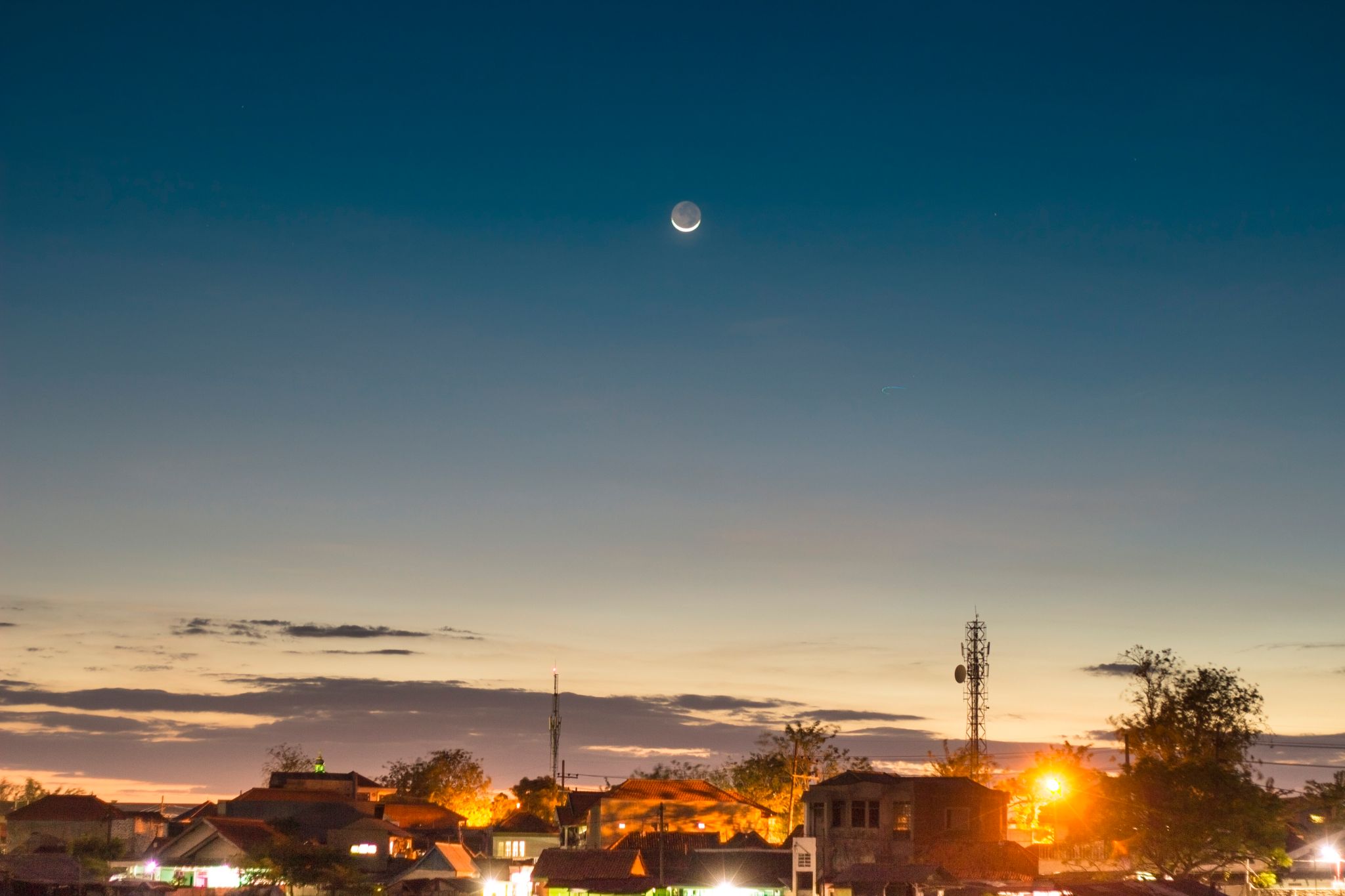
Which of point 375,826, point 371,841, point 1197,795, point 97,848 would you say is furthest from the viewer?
point 375,826

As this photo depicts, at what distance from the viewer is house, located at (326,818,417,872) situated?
99.1 metres

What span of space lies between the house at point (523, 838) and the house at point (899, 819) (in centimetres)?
Result: 3437

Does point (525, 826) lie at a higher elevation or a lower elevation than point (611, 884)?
lower

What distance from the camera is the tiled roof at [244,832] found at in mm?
92312

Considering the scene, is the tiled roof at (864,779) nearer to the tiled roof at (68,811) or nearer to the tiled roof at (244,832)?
the tiled roof at (244,832)

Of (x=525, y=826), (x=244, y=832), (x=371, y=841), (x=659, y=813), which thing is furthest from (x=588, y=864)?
(x=525, y=826)

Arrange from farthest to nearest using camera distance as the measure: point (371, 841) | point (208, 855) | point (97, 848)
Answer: point (371, 841) < point (97, 848) < point (208, 855)

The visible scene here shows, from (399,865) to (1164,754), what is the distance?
5833cm

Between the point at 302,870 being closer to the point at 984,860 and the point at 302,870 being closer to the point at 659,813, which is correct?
the point at 659,813

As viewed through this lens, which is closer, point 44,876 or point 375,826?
point 44,876

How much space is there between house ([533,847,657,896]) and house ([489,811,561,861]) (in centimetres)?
3184

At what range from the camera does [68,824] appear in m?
114

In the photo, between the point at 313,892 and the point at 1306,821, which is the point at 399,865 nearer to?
the point at 313,892

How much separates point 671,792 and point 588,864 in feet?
100
